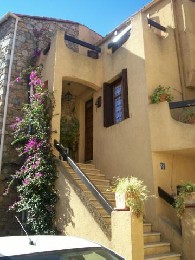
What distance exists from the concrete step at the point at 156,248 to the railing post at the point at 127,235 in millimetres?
1408

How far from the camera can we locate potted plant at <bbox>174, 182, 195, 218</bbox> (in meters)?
7.06

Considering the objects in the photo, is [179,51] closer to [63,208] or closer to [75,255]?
[63,208]

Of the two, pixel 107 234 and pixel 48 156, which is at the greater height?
pixel 48 156

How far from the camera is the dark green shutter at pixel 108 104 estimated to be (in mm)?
11023

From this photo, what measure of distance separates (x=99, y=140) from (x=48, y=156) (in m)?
2.66

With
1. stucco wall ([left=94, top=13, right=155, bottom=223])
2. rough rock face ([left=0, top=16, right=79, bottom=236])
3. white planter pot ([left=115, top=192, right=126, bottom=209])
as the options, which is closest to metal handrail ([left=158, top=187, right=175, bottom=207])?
stucco wall ([left=94, top=13, right=155, bottom=223])

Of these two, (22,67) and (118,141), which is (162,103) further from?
(22,67)

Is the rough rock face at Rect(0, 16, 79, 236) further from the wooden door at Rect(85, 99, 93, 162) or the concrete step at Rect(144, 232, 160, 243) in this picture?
the concrete step at Rect(144, 232, 160, 243)

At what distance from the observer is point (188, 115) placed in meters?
8.91

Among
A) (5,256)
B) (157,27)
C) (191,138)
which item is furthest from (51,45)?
(5,256)

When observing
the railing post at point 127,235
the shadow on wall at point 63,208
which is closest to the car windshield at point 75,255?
the railing post at point 127,235

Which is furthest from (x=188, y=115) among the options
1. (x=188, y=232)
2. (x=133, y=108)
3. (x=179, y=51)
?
Result: (x=188, y=232)

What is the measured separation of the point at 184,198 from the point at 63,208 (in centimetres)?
334

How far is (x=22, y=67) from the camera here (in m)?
12.0
